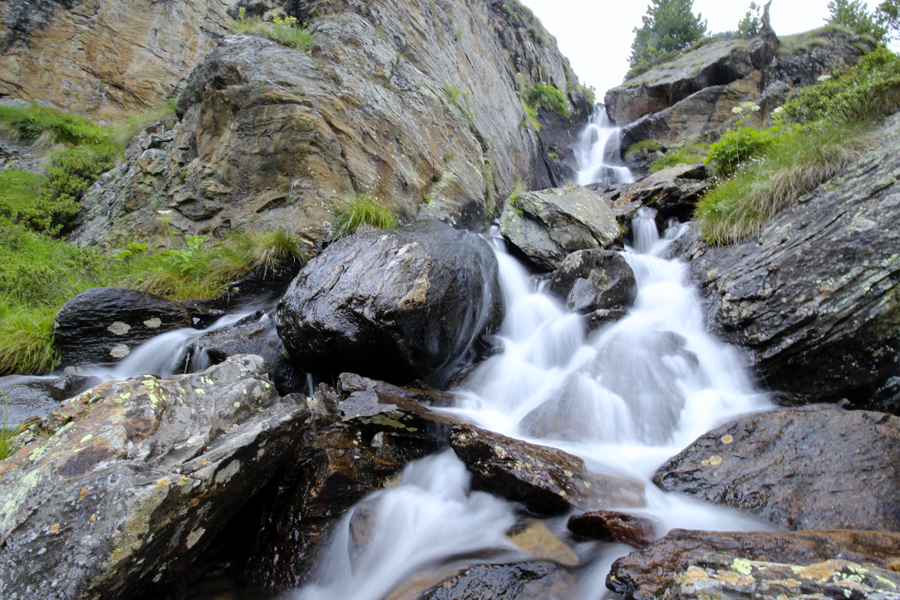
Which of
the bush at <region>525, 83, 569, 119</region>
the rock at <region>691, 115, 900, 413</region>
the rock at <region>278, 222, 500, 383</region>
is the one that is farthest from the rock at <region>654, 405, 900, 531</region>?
the bush at <region>525, 83, 569, 119</region>

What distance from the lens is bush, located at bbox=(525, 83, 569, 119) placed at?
16.5m

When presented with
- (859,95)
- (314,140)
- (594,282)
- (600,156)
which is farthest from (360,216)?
(600,156)

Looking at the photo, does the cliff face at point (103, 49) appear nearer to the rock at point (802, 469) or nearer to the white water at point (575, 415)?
the white water at point (575, 415)

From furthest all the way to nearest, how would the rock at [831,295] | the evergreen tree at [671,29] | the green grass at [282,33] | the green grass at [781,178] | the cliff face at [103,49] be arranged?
the evergreen tree at [671,29], the cliff face at [103,49], the green grass at [282,33], the green grass at [781,178], the rock at [831,295]

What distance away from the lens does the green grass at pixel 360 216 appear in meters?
6.21

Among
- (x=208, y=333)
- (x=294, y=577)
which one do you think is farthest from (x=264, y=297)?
(x=294, y=577)

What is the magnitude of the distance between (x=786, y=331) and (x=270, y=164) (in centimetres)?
741

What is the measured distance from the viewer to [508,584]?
2035 millimetres

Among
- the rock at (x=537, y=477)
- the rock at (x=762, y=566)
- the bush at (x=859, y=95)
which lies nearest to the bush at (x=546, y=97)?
the bush at (x=859, y=95)

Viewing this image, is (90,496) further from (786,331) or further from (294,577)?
(786,331)

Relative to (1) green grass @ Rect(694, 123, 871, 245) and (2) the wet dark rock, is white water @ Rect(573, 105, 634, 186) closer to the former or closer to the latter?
(1) green grass @ Rect(694, 123, 871, 245)

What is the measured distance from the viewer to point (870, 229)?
12.1 ft

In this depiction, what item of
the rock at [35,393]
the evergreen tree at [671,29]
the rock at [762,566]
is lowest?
the rock at [35,393]

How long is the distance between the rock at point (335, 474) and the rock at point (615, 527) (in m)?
1.35
